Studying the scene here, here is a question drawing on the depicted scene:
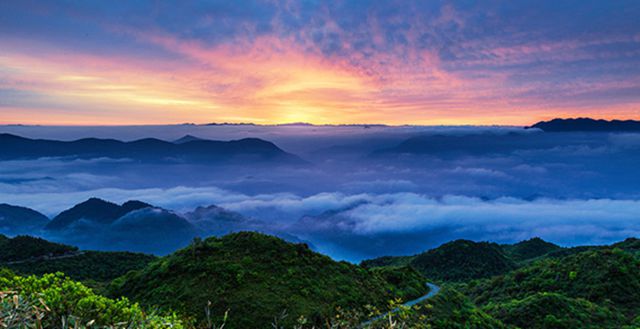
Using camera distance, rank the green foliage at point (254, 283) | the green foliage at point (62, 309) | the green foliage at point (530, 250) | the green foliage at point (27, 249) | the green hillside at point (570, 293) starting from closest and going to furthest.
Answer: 1. the green foliage at point (62, 309)
2. the green foliage at point (254, 283)
3. the green hillside at point (570, 293)
4. the green foliage at point (27, 249)
5. the green foliage at point (530, 250)

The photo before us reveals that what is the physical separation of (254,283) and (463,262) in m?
89.6

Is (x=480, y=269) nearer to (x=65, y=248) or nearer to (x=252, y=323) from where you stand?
(x=252, y=323)

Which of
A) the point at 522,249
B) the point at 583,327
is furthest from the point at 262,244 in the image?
the point at 522,249

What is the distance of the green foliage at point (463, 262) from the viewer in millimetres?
104625

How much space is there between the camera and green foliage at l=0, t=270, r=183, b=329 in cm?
1234

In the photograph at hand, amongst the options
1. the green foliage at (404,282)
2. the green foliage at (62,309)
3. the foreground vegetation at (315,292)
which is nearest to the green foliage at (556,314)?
the foreground vegetation at (315,292)

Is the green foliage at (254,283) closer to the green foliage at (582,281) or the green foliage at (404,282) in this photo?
the green foliage at (404,282)

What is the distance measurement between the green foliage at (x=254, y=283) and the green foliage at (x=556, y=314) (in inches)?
438

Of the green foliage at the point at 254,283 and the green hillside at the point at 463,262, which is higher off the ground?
the green foliage at the point at 254,283

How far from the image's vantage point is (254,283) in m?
39.1

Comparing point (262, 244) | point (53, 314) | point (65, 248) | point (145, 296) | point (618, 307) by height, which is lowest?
point (65, 248)

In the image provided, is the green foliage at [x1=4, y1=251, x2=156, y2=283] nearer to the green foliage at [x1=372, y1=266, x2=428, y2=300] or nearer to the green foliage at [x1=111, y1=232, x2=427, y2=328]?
the green foliage at [x1=111, y1=232, x2=427, y2=328]

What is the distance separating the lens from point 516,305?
49125 millimetres

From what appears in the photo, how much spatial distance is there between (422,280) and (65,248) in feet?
294
